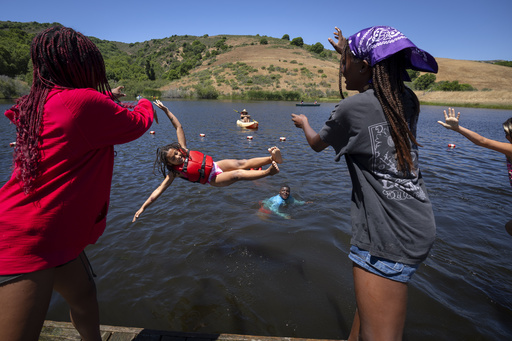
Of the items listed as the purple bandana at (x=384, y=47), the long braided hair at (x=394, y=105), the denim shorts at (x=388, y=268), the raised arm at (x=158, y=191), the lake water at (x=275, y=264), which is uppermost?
the purple bandana at (x=384, y=47)

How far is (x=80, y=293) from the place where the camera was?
2371mm

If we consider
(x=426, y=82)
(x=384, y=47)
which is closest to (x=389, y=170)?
(x=384, y=47)

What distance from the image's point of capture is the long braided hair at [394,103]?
1852mm

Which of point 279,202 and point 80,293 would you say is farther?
point 279,202

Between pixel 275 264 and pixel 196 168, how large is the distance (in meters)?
2.76

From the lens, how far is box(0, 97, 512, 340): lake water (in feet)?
14.8

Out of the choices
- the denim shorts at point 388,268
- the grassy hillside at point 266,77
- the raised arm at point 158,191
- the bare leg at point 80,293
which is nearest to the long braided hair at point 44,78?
the bare leg at point 80,293

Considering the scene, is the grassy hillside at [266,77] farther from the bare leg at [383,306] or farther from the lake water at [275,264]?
the bare leg at [383,306]

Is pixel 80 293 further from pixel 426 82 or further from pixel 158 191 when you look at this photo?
pixel 426 82

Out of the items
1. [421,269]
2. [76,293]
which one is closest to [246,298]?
[76,293]

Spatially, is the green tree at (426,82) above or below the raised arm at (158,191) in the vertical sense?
above

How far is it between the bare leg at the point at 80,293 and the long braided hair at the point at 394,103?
2.75m

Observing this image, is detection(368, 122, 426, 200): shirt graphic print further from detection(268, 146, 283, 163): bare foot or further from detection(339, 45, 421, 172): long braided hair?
detection(268, 146, 283, 163): bare foot

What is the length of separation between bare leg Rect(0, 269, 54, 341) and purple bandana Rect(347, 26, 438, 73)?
2.81 m
